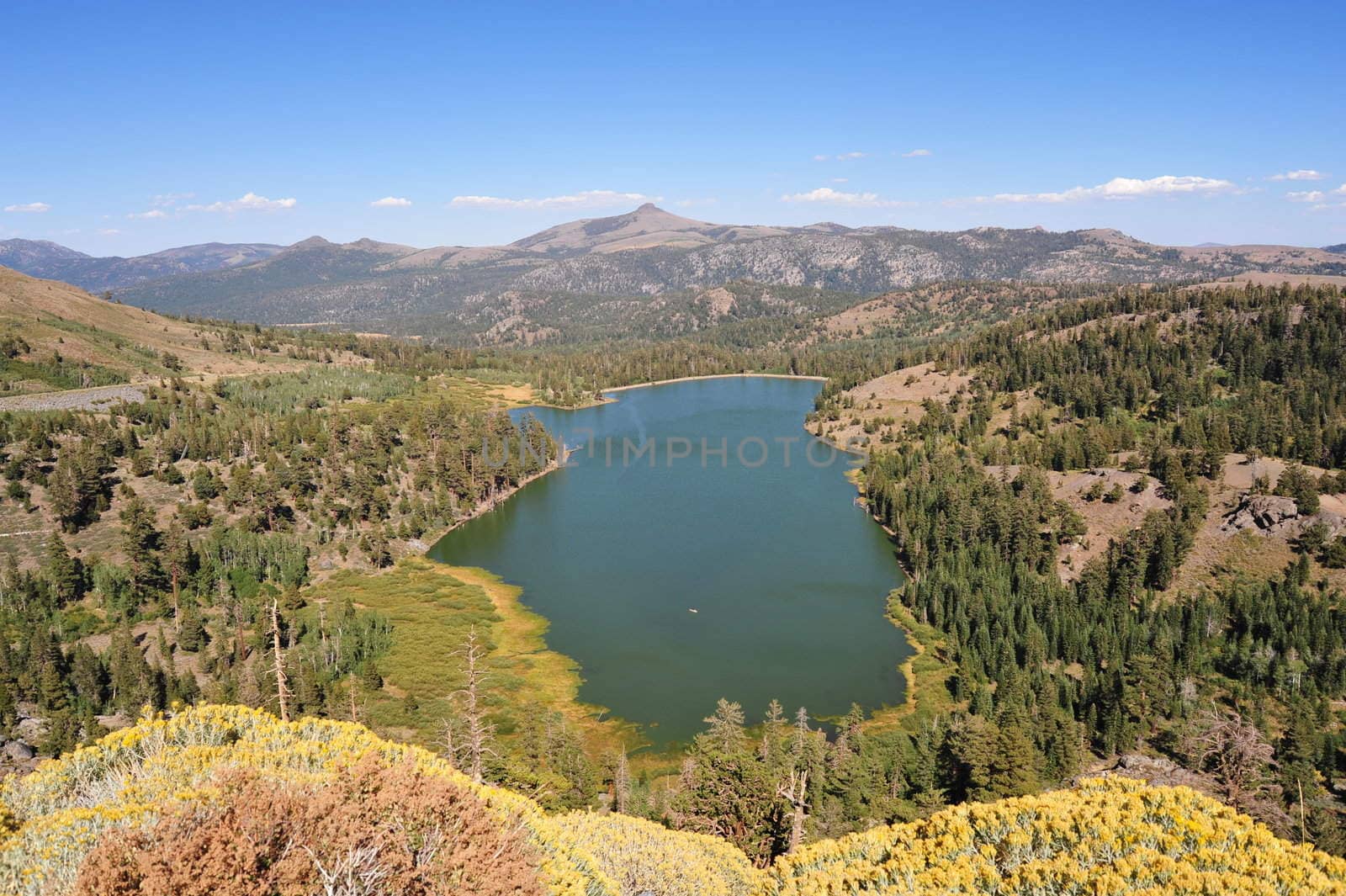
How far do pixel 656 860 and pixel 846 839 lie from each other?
6511 mm

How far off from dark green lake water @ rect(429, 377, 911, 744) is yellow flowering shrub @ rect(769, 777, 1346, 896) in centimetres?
4157

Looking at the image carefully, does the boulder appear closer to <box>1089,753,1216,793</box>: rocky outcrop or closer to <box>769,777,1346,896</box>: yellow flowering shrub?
<box>769,777,1346,896</box>: yellow flowering shrub

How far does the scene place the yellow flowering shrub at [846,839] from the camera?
15.0 m

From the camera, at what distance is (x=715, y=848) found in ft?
99.2

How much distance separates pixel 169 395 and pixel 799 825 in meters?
151

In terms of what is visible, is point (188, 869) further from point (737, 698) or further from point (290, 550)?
point (290, 550)

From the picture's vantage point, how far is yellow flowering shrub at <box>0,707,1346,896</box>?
49.4 feet

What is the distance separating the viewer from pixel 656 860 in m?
25.6

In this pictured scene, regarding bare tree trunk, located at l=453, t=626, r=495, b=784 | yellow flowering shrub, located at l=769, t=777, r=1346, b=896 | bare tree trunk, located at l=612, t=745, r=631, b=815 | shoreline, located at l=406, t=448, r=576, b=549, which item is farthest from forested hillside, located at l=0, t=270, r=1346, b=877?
yellow flowering shrub, located at l=769, t=777, r=1346, b=896

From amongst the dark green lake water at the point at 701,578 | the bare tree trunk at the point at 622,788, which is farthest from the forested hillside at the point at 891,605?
the dark green lake water at the point at 701,578

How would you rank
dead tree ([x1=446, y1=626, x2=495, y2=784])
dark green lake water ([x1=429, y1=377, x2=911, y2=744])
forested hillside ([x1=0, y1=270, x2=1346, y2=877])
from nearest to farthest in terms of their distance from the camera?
dead tree ([x1=446, y1=626, x2=495, y2=784]) → forested hillside ([x1=0, y1=270, x2=1346, y2=877]) → dark green lake water ([x1=429, y1=377, x2=911, y2=744])

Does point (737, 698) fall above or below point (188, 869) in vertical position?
below

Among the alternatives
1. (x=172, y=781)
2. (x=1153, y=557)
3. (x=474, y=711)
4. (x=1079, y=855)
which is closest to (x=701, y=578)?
(x=474, y=711)

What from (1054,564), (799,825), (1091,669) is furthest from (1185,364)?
(799,825)
